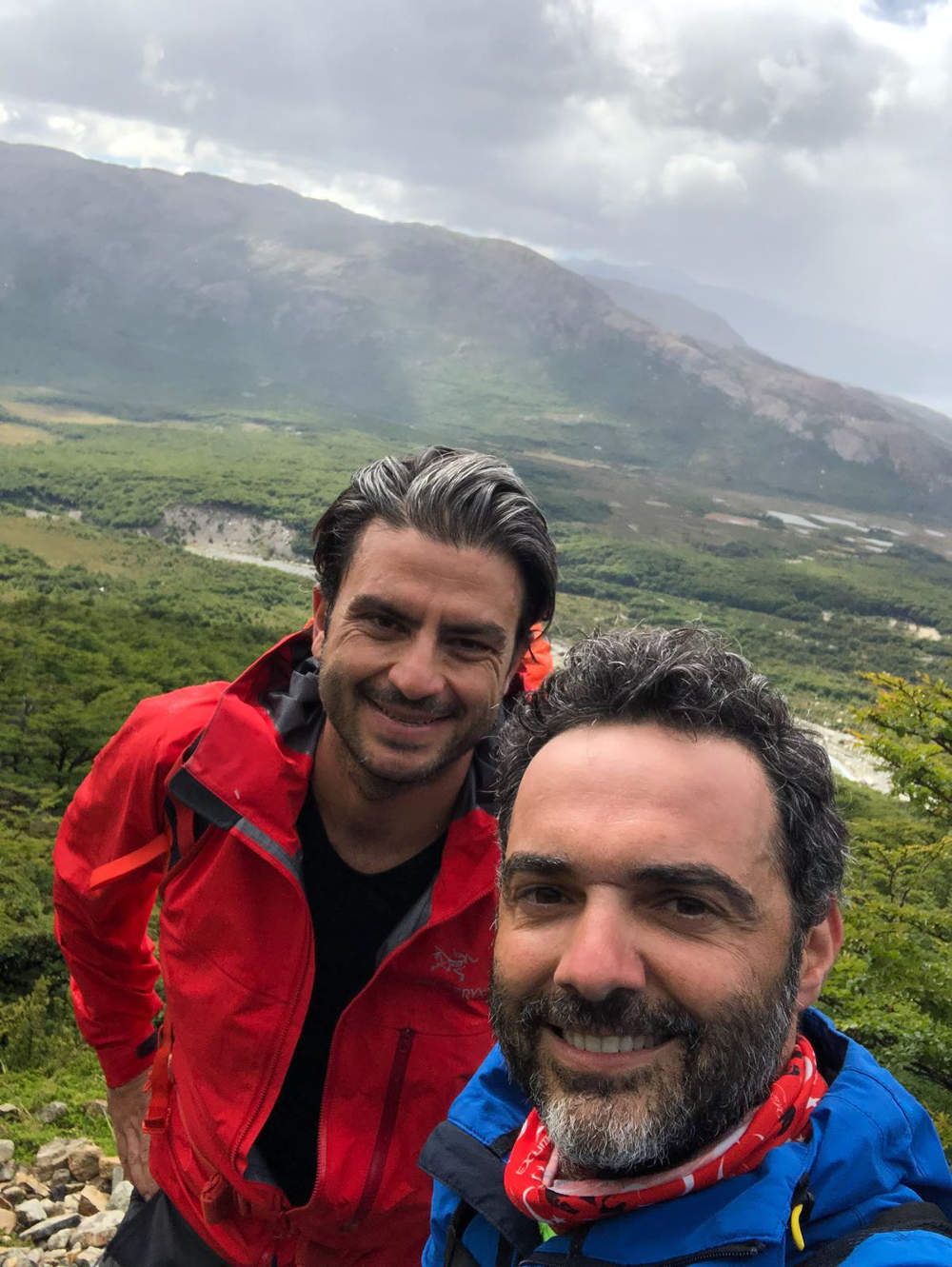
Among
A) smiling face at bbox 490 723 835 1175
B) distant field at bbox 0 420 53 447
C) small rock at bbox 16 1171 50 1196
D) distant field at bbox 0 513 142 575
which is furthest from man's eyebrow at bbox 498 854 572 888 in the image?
distant field at bbox 0 420 53 447

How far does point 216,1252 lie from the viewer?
7.74ft

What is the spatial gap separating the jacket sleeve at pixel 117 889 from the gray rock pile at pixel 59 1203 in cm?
210

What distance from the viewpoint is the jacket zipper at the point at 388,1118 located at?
84.1 inches

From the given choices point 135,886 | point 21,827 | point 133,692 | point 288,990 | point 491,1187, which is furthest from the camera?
point 133,692

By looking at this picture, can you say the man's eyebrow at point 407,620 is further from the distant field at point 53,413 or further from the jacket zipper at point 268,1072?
the distant field at point 53,413

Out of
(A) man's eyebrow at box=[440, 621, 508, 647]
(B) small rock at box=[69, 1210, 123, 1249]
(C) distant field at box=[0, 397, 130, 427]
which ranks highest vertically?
(A) man's eyebrow at box=[440, 621, 508, 647]

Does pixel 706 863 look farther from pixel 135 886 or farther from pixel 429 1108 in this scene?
pixel 135 886

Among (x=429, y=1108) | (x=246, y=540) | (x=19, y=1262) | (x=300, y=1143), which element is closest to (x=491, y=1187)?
(x=429, y=1108)

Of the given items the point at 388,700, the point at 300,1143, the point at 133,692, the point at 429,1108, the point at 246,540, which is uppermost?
the point at 388,700

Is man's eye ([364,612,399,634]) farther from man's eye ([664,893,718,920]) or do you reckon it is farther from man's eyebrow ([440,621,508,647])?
man's eye ([664,893,718,920])

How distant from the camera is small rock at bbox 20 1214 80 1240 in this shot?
433cm

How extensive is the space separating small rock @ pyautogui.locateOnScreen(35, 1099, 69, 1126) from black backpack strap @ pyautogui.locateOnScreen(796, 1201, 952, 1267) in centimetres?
619

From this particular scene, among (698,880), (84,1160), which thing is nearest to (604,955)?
(698,880)

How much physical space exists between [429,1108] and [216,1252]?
743 millimetres
